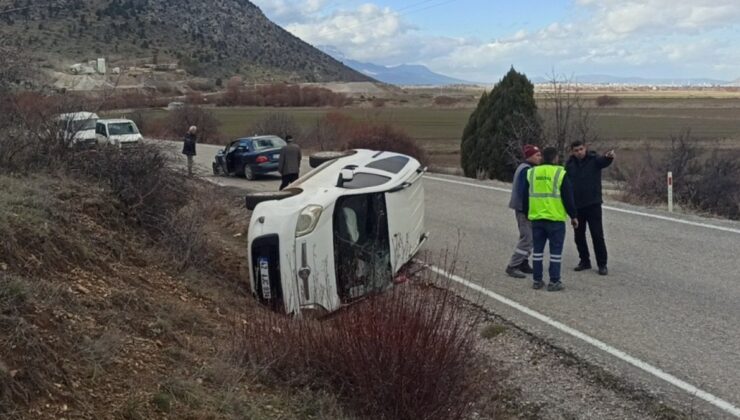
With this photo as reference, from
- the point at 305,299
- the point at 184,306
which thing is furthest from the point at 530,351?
the point at 184,306

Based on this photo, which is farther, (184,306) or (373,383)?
(184,306)

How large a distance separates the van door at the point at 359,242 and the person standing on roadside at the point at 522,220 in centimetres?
217

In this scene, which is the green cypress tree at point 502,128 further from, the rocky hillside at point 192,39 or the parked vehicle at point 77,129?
the rocky hillside at point 192,39

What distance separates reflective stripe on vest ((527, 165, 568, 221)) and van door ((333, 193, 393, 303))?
197cm

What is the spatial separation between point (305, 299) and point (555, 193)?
11.7ft

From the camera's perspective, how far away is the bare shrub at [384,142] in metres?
37.2

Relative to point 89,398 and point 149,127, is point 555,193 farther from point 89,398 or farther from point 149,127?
point 149,127

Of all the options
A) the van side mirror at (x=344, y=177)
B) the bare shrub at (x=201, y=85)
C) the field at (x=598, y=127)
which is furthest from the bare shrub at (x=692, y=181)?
the bare shrub at (x=201, y=85)

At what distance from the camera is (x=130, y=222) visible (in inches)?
362

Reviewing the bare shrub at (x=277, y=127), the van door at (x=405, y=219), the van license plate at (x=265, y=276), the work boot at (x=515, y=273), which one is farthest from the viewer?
the bare shrub at (x=277, y=127)

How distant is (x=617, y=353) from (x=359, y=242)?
10.0 feet

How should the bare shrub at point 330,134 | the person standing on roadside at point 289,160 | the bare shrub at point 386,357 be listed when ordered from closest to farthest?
the bare shrub at point 386,357, the person standing on roadside at point 289,160, the bare shrub at point 330,134

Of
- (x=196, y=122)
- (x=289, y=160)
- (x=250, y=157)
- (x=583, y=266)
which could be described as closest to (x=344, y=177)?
(x=583, y=266)

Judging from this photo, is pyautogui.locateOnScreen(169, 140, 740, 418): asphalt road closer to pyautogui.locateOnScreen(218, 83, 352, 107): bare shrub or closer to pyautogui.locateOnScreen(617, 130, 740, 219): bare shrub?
pyautogui.locateOnScreen(617, 130, 740, 219): bare shrub
